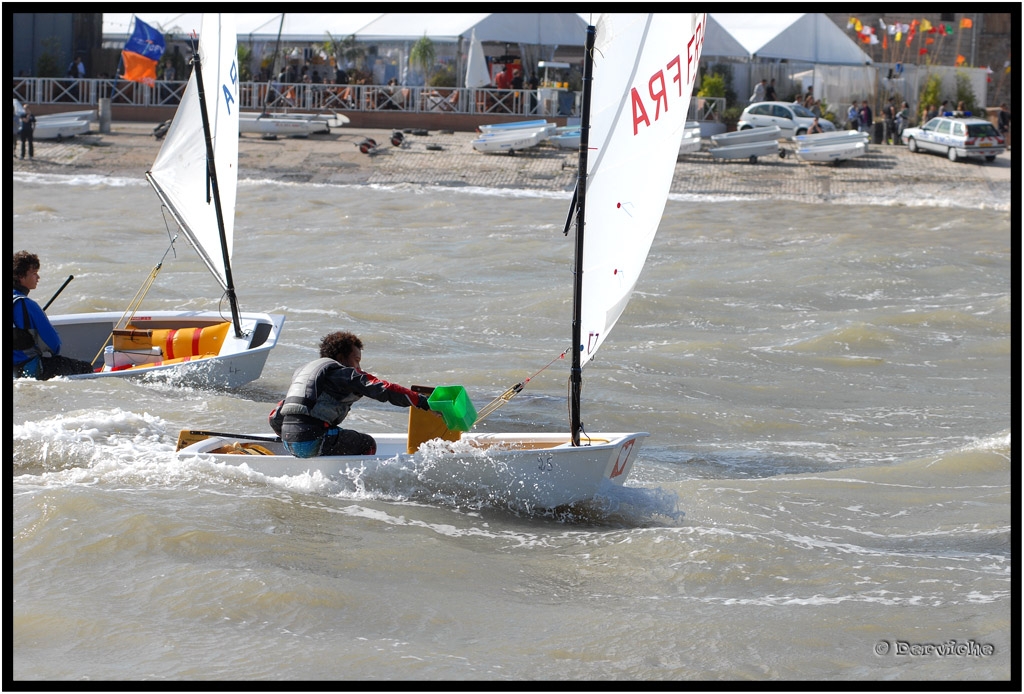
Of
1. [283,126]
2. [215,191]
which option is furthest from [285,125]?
[215,191]

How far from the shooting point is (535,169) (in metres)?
24.7

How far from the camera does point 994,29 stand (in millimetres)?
39656

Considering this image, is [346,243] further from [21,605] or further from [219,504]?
[21,605]

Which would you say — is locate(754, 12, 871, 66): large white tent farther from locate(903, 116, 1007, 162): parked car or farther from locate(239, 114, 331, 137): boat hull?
locate(239, 114, 331, 137): boat hull

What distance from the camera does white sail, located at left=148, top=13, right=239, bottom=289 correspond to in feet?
30.6

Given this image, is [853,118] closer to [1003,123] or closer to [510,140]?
[1003,123]

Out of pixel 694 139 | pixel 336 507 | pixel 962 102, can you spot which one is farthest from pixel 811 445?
pixel 962 102

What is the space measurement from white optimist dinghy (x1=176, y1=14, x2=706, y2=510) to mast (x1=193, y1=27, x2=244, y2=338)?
Result: 9.53ft

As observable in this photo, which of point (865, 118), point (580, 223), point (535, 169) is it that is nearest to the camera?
point (580, 223)

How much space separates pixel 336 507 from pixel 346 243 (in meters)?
12.0

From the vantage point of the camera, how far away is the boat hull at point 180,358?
903 centimetres

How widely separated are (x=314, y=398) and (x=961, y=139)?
22.4m

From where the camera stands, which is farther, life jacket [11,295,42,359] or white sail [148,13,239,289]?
white sail [148,13,239,289]

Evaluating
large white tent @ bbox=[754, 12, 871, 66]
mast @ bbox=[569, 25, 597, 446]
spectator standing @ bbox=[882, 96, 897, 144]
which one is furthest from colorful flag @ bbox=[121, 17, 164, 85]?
large white tent @ bbox=[754, 12, 871, 66]
